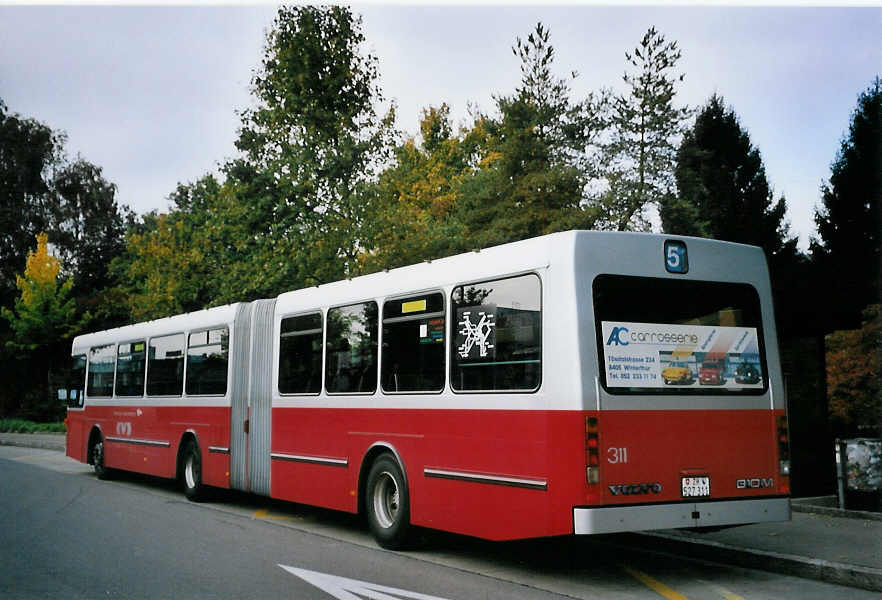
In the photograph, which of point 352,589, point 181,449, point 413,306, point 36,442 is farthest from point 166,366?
point 36,442

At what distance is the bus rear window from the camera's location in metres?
7.93

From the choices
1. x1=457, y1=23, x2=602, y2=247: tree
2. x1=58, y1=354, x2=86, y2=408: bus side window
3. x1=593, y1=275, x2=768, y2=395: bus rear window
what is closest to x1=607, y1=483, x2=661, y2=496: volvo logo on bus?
x1=593, y1=275, x2=768, y2=395: bus rear window

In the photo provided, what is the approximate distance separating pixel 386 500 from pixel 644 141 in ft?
98.6

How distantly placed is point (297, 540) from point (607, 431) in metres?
4.39

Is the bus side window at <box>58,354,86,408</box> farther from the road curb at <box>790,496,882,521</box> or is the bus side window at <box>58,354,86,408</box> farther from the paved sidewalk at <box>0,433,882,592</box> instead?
the road curb at <box>790,496,882,521</box>

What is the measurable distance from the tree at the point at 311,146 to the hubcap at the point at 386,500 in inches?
655

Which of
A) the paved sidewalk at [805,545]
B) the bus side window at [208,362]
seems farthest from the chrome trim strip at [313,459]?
the paved sidewalk at [805,545]

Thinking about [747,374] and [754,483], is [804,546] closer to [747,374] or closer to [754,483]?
[754,483]

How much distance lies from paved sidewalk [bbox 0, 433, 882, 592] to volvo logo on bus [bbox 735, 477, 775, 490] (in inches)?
27.4

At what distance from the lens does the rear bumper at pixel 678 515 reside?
24.6 ft

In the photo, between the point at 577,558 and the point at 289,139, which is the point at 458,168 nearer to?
the point at 289,139

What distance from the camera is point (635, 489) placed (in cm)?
→ 777

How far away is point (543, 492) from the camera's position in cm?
781

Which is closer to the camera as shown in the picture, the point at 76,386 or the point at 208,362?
the point at 208,362
